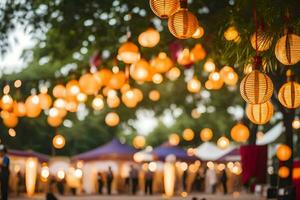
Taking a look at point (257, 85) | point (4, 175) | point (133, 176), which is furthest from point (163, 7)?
point (133, 176)

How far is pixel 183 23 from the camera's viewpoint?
19.2ft

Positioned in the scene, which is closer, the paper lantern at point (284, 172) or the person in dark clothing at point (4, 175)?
the person in dark clothing at point (4, 175)

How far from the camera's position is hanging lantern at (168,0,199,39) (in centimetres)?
581

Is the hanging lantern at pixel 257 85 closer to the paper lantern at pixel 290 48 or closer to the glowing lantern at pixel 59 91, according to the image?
the paper lantern at pixel 290 48

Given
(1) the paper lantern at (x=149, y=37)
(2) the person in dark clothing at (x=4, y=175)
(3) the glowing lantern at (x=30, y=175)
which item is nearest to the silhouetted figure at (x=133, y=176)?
(3) the glowing lantern at (x=30, y=175)

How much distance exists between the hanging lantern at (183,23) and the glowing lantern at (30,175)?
1670cm

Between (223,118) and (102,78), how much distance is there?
21279 mm

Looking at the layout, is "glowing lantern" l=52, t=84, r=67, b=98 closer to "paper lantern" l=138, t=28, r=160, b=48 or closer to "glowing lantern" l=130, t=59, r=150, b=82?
"glowing lantern" l=130, t=59, r=150, b=82

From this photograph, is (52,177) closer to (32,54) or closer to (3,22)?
(32,54)

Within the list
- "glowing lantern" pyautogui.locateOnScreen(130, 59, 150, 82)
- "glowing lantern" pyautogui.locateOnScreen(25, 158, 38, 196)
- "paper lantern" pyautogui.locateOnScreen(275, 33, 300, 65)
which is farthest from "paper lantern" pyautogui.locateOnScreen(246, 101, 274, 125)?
"glowing lantern" pyautogui.locateOnScreen(25, 158, 38, 196)

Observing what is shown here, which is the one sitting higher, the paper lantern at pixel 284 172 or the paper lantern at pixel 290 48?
the paper lantern at pixel 290 48

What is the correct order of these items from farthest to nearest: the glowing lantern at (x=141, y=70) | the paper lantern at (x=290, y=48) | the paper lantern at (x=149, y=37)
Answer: the glowing lantern at (x=141, y=70) < the paper lantern at (x=149, y=37) < the paper lantern at (x=290, y=48)

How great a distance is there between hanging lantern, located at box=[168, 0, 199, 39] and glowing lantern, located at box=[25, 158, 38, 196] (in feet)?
54.8

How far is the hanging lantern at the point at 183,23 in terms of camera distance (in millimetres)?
5809
